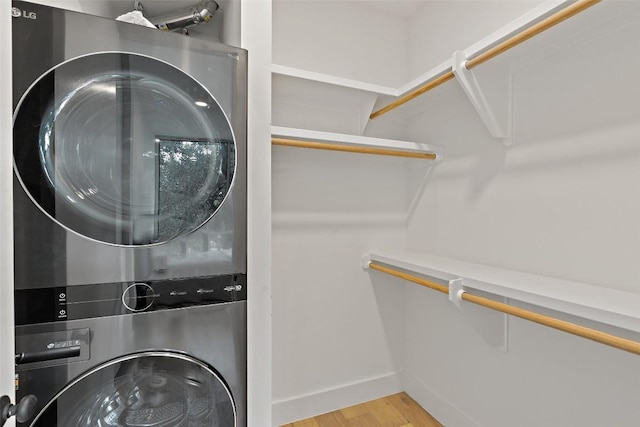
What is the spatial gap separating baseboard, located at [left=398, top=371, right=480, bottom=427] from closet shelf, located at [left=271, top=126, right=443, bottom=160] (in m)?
1.34

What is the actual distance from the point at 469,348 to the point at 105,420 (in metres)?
1.55

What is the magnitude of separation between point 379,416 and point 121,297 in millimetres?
1567

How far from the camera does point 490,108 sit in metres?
1.37

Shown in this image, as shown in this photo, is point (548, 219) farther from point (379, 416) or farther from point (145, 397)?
point (145, 397)

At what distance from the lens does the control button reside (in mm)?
882

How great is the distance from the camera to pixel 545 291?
1029 millimetres

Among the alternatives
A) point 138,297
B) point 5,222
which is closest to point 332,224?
point 138,297

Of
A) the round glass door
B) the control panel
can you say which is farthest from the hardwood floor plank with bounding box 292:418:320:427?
the round glass door

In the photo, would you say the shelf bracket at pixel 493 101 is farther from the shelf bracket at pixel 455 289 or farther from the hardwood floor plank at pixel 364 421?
the hardwood floor plank at pixel 364 421

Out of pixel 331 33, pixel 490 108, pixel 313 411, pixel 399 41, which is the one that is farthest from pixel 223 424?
pixel 399 41

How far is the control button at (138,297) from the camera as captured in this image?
88 centimetres

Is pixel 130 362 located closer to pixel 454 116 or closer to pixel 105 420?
pixel 105 420

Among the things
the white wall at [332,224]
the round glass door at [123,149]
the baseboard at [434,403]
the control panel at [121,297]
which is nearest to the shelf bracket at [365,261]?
the white wall at [332,224]

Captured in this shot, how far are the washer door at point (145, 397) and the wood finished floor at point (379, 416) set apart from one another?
0.97 metres
